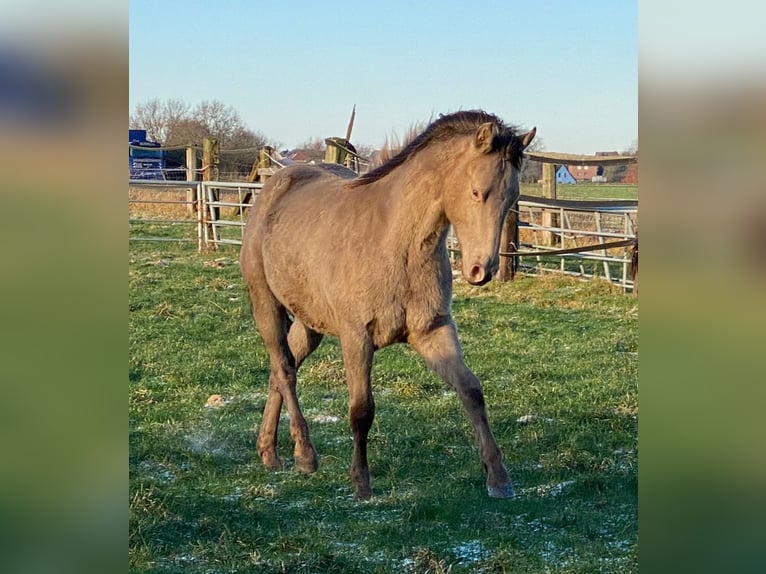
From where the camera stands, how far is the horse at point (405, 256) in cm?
365

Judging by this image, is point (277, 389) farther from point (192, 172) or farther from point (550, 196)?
point (192, 172)

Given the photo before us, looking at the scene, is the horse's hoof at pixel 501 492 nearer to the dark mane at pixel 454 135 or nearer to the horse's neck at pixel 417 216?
the horse's neck at pixel 417 216

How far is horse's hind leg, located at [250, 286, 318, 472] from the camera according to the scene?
473 centimetres

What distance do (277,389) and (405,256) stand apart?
4.84 ft

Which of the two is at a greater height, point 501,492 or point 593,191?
point 593,191

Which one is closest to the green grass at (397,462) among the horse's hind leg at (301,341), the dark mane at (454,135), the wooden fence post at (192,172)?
the horse's hind leg at (301,341)

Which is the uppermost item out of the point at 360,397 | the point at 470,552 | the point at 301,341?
the point at 301,341

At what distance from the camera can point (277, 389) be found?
497cm

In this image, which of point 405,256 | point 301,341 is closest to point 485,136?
point 405,256

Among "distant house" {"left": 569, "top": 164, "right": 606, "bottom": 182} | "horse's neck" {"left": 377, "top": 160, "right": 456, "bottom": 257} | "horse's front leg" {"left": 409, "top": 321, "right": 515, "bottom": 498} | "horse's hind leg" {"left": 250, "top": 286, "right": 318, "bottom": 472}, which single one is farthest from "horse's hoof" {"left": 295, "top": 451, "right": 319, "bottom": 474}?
"distant house" {"left": 569, "top": 164, "right": 606, "bottom": 182}

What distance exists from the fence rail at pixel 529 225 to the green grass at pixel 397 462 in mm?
1994

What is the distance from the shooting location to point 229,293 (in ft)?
34.3
